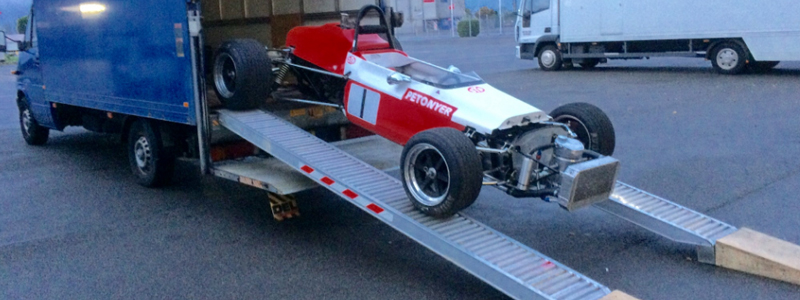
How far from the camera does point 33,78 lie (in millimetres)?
9977

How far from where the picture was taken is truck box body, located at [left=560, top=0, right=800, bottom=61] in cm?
1636

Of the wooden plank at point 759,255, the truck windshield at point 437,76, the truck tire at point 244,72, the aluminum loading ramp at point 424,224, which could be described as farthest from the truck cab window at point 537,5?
the wooden plank at point 759,255

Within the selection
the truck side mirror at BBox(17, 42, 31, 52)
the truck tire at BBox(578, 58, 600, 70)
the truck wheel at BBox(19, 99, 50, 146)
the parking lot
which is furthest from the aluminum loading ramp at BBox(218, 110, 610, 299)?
the truck tire at BBox(578, 58, 600, 70)

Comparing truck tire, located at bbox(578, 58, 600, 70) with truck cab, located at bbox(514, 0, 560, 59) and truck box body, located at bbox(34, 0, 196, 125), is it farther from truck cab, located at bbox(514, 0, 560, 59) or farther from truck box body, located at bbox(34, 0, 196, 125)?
truck box body, located at bbox(34, 0, 196, 125)

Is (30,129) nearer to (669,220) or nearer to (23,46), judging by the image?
(23,46)

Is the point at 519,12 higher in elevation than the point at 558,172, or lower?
higher

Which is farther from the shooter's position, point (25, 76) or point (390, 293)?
point (25, 76)

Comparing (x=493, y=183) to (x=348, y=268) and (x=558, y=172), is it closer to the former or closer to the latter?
(x=558, y=172)

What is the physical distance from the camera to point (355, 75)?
6531 millimetres

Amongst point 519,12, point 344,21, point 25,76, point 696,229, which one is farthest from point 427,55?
point 696,229

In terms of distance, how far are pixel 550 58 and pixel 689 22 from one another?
4.46m

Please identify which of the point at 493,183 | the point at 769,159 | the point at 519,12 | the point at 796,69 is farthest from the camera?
the point at 519,12

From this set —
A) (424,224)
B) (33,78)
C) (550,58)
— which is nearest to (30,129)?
(33,78)

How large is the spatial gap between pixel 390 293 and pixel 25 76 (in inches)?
313
